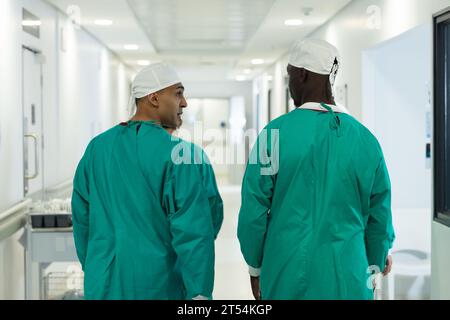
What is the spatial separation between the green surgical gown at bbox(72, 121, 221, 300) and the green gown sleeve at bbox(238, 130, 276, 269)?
0.12 meters

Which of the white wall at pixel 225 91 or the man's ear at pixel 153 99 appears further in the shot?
the white wall at pixel 225 91

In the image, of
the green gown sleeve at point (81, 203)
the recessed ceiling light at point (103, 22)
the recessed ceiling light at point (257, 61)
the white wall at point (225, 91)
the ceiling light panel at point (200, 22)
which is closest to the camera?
the green gown sleeve at point (81, 203)

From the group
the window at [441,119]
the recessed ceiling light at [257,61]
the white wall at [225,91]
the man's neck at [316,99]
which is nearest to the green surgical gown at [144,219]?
the man's neck at [316,99]

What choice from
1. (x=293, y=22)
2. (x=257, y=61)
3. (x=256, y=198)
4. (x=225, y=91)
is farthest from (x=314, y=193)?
(x=225, y=91)

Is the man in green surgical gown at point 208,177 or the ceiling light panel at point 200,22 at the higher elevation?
the ceiling light panel at point 200,22

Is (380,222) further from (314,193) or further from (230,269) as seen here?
(230,269)

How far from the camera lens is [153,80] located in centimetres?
184

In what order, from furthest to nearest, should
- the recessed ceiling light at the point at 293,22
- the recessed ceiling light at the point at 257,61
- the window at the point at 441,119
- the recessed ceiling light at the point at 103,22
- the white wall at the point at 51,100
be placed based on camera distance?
1. the recessed ceiling light at the point at 257,61
2. the recessed ceiling light at the point at 293,22
3. the recessed ceiling light at the point at 103,22
4. the white wall at the point at 51,100
5. the window at the point at 441,119

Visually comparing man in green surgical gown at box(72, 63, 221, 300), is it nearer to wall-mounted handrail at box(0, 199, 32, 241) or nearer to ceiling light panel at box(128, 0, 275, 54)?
wall-mounted handrail at box(0, 199, 32, 241)

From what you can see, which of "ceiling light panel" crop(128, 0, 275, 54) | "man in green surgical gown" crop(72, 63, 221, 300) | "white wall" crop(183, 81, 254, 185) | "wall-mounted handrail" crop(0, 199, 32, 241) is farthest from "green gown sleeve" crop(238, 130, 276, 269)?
"white wall" crop(183, 81, 254, 185)

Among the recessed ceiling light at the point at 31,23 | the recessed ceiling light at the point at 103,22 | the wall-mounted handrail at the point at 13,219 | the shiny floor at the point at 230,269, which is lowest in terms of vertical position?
the shiny floor at the point at 230,269

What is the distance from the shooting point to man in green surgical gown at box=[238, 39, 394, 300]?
1658mm

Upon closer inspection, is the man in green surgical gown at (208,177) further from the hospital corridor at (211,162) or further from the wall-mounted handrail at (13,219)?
the wall-mounted handrail at (13,219)

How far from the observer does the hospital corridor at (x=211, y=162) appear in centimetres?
Answer: 168
